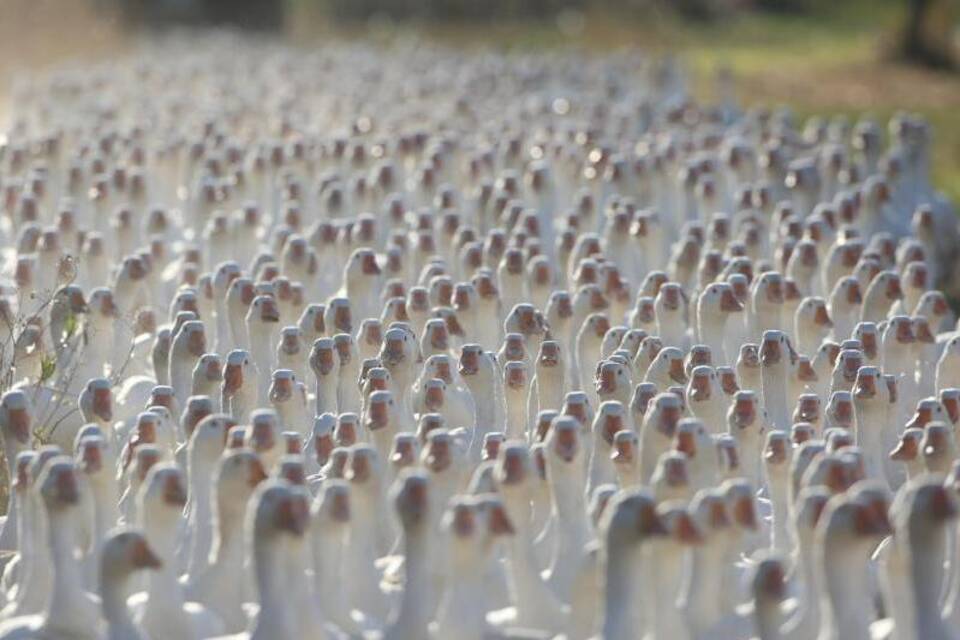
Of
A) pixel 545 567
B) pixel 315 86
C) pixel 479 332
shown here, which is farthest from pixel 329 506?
pixel 315 86

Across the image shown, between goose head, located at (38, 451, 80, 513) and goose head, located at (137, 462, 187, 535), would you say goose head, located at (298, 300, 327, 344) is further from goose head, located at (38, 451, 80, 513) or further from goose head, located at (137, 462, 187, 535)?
goose head, located at (38, 451, 80, 513)

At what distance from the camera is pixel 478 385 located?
10.2 meters

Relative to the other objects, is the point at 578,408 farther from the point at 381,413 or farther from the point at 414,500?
the point at 414,500

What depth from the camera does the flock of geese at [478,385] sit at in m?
7.93

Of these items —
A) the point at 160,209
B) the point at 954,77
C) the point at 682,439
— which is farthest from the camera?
the point at 954,77

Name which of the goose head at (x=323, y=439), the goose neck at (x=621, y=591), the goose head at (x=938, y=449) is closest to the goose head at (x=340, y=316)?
the goose head at (x=323, y=439)

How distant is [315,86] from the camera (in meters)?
22.0

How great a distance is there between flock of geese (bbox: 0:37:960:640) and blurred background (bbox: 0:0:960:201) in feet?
28.5

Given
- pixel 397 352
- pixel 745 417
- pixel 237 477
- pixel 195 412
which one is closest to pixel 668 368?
pixel 745 417

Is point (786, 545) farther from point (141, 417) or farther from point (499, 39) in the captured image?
Answer: point (499, 39)

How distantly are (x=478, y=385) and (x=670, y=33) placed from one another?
29419 millimetres

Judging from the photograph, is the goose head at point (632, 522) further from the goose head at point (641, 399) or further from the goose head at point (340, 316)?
the goose head at point (340, 316)

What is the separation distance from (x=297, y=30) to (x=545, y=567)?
2771cm

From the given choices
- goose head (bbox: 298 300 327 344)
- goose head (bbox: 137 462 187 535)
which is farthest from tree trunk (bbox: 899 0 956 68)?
goose head (bbox: 137 462 187 535)
